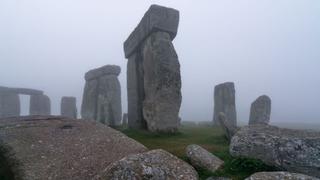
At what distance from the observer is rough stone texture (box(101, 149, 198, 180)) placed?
6.29m

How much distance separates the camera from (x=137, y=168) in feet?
20.9

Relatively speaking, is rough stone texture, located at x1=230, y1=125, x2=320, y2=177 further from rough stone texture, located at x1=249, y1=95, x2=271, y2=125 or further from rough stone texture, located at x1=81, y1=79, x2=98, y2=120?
rough stone texture, located at x1=81, y1=79, x2=98, y2=120

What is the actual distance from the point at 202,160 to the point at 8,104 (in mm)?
29985

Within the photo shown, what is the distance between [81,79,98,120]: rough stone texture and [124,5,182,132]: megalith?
9.65 m

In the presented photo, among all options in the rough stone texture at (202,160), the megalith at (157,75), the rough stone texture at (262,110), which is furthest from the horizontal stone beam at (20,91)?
the rough stone texture at (202,160)

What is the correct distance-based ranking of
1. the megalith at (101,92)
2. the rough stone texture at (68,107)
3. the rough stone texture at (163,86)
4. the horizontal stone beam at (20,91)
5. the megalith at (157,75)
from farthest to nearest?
the horizontal stone beam at (20,91) → the rough stone texture at (68,107) → the megalith at (101,92) → the megalith at (157,75) → the rough stone texture at (163,86)

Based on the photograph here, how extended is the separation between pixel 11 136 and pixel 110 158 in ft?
9.42

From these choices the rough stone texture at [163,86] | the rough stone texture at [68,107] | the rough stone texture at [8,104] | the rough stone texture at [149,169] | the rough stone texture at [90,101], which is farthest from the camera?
the rough stone texture at [8,104]

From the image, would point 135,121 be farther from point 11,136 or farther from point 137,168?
point 137,168

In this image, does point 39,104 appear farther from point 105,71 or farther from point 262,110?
point 262,110

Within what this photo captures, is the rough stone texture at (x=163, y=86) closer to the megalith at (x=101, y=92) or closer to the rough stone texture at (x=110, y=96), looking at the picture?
the rough stone texture at (x=110, y=96)

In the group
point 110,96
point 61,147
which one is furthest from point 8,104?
point 61,147

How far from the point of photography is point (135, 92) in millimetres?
17297

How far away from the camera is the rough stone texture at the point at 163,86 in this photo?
14.5 m
